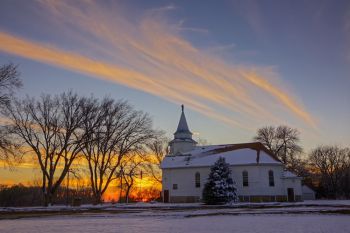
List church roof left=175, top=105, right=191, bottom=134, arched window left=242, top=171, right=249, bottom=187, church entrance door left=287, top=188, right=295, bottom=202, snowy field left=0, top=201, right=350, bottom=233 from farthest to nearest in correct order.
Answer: church roof left=175, top=105, right=191, bottom=134
arched window left=242, top=171, right=249, bottom=187
church entrance door left=287, top=188, right=295, bottom=202
snowy field left=0, top=201, right=350, bottom=233

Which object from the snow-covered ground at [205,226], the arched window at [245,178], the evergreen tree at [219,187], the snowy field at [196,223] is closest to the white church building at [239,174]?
the arched window at [245,178]

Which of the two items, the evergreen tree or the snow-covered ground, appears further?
the evergreen tree

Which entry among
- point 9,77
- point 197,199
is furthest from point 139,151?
point 9,77

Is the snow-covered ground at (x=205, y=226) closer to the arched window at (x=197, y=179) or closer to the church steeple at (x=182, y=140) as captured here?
the arched window at (x=197, y=179)

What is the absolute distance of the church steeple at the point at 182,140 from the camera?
67.1 metres

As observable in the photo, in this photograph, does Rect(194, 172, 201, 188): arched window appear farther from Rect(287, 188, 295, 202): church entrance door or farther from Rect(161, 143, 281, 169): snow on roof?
Rect(287, 188, 295, 202): church entrance door

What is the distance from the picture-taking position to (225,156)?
5881 cm

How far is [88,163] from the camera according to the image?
54.6 metres

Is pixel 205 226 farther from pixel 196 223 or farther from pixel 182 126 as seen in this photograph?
pixel 182 126

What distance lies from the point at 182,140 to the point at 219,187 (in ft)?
62.4

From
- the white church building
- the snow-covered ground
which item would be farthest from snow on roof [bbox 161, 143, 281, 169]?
the snow-covered ground

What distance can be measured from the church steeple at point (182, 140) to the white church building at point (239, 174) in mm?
744

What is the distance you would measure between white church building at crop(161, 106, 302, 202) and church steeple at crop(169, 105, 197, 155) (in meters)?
0.74

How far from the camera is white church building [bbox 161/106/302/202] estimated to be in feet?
181
